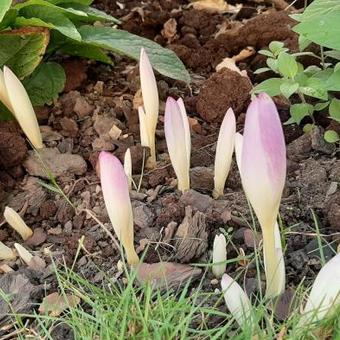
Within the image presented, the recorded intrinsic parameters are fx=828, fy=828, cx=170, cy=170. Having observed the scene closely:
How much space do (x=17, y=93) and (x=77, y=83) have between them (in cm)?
49

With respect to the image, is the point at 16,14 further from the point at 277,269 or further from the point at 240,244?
the point at 277,269

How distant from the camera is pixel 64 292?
1.87 m

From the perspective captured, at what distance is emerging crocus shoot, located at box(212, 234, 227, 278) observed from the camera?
6.04 ft

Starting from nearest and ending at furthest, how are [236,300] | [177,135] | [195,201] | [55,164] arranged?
[236,300]
[177,135]
[195,201]
[55,164]

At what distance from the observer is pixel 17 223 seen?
6.93 feet

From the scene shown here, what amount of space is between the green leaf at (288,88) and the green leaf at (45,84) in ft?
2.53

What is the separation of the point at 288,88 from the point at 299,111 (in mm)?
138

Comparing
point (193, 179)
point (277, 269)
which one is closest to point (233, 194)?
point (193, 179)

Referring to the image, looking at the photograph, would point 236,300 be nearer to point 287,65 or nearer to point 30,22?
point 287,65

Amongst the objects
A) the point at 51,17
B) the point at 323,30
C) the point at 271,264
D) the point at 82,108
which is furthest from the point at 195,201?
the point at 51,17

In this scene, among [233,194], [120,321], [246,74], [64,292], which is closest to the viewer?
[120,321]

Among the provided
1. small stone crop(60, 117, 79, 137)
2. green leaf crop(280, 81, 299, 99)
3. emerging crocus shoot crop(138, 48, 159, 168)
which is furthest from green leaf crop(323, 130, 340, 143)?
small stone crop(60, 117, 79, 137)

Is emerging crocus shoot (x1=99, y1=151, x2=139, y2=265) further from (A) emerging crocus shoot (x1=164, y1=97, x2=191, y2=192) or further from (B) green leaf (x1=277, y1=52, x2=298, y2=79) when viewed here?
(B) green leaf (x1=277, y1=52, x2=298, y2=79)

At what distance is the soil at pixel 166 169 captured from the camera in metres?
2.00
